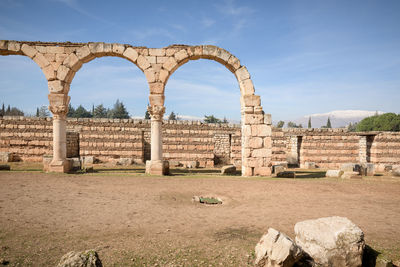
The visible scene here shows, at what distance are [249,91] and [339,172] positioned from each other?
5243 millimetres

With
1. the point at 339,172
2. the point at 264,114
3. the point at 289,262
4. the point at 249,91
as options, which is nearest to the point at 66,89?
the point at 249,91

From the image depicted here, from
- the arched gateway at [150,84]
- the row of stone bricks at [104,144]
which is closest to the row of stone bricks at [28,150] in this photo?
the row of stone bricks at [104,144]

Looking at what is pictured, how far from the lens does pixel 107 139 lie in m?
15.4

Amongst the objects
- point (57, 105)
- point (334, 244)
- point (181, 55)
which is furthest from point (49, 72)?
point (334, 244)

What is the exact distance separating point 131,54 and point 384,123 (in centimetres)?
4913

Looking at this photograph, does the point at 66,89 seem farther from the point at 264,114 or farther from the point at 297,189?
the point at 297,189

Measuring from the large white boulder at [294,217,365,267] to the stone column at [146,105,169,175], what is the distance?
23.3 ft

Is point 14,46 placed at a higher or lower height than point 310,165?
higher

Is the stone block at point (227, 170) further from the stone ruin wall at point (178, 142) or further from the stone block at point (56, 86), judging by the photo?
the stone block at point (56, 86)

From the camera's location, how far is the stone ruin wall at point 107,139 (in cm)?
1519

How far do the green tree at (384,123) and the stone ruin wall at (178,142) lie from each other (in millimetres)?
32780

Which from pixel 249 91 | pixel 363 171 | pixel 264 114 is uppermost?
pixel 249 91

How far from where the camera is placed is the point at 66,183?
757cm

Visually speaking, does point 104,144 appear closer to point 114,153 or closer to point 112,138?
point 112,138
